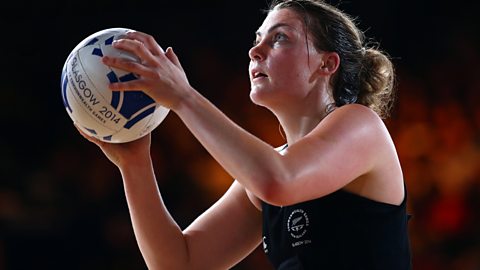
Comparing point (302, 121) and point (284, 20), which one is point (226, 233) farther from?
point (284, 20)

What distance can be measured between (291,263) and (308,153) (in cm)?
51

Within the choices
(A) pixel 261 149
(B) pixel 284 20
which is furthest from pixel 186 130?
(A) pixel 261 149

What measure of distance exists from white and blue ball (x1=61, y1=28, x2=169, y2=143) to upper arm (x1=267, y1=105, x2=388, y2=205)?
0.48 metres

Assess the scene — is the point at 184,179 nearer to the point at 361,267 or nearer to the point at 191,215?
the point at 191,215

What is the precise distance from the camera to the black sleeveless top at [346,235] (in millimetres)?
2377

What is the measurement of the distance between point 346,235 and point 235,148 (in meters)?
0.58

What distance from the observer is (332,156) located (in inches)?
84.8

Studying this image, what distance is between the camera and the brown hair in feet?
8.70

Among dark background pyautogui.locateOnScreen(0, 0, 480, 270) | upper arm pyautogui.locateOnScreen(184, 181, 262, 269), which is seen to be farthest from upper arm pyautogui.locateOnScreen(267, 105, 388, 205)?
dark background pyautogui.locateOnScreen(0, 0, 480, 270)

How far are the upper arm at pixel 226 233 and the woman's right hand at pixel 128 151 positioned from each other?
36 centimetres

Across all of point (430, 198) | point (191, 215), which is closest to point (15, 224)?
point (191, 215)

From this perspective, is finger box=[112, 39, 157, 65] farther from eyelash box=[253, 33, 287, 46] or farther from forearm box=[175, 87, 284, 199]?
eyelash box=[253, 33, 287, 46]

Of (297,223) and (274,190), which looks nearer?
(274,190)

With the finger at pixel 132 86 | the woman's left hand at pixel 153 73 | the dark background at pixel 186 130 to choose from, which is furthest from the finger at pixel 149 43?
the dark background at pixel 186 130
